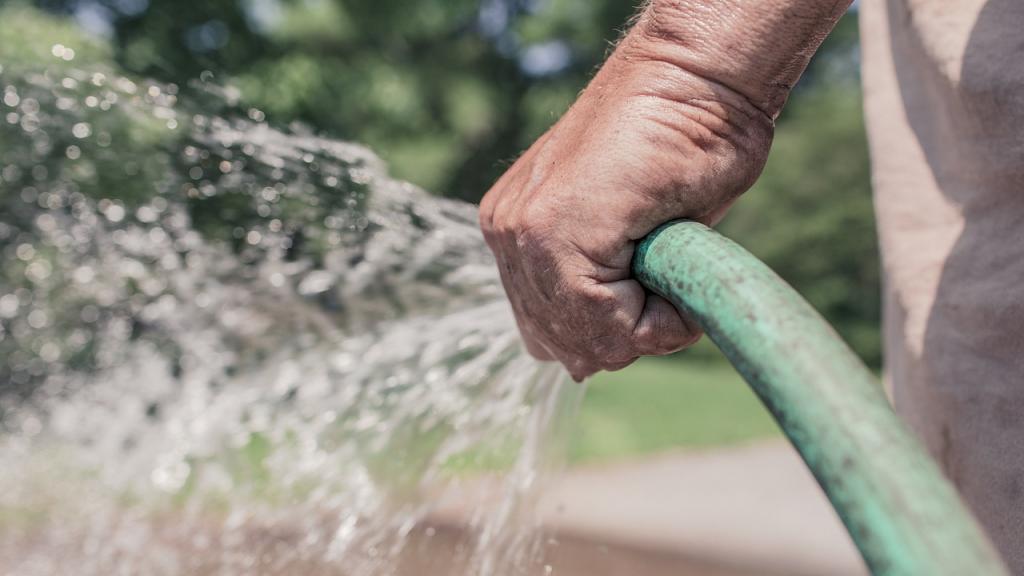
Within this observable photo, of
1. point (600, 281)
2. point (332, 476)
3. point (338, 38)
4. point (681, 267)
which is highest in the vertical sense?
point (681, 267)

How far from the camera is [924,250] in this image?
1.75 meters

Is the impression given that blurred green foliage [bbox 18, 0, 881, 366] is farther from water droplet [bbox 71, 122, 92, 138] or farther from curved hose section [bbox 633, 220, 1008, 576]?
curved hose section [bbox 633, 220, 1008, 576]

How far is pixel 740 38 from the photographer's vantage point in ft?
3.90

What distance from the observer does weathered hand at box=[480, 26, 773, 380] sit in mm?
1161

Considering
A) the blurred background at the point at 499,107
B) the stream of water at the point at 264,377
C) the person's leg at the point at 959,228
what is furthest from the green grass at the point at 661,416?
the person's leg at the point at 959,228

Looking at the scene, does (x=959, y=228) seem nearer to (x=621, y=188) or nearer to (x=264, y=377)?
(x=621, y=188)

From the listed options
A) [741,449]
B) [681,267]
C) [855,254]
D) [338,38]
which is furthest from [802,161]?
[681,267]

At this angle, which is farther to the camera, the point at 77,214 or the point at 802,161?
the point at 802,161

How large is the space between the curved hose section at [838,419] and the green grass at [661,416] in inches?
214

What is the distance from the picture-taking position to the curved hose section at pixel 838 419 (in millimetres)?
732

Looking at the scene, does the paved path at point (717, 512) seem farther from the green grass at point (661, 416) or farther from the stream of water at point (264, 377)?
the stream of water at point (264, 377)

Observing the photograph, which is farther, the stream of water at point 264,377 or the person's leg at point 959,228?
the stream of water at point 264,377

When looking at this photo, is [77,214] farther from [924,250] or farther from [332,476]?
[924,250]

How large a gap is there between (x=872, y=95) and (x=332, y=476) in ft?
4.56
